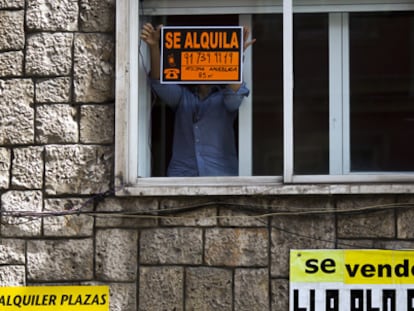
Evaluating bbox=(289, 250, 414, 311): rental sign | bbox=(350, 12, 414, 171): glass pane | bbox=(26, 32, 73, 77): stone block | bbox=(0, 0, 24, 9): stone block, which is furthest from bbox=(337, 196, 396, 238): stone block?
bbox=(0, 0, 24, 9): stone block

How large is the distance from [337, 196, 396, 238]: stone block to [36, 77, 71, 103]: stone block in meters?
2.03

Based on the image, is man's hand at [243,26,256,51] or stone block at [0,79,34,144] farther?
man's hand at [243,26,256,51]

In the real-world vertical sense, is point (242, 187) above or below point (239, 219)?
above

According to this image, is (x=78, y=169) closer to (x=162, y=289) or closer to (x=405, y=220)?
(x=162, y=289)

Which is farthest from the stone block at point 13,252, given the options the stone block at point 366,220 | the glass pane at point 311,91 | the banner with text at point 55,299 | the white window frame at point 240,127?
the stone block at point 366,220

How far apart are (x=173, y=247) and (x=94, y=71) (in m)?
1.34

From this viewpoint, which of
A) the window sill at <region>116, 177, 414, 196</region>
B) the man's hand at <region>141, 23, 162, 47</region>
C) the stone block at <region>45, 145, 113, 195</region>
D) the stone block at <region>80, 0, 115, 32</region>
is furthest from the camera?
the man's hand at <region>141, 23, 162, 47</region>

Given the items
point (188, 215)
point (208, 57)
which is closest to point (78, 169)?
point (188, 215)

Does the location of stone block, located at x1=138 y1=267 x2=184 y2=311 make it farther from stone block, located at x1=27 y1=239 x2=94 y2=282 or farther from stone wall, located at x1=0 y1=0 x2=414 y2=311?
stone block, located at x1=27 y1=239 x2=94 y2=282

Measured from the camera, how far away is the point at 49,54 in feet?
19.7

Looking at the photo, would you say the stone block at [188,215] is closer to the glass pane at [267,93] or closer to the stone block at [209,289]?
the stone block at [209,289]

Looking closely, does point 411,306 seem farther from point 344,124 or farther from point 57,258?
point 57,258

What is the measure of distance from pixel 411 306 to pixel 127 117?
2297 millimetres

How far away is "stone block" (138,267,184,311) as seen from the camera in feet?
18.9
